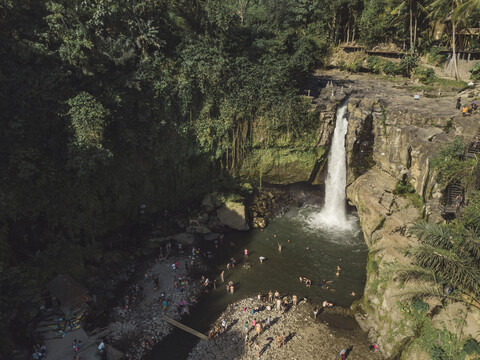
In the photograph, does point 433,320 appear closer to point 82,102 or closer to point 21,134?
point 82,102

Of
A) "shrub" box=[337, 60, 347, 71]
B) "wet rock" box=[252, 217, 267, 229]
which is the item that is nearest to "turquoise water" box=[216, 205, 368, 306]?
"wet rock" box=[252, 217, 267, 229]

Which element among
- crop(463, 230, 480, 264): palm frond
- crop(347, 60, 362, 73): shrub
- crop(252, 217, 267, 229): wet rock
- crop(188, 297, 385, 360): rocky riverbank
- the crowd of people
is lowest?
crop(188, 297, 385, 360): rocky riverbank

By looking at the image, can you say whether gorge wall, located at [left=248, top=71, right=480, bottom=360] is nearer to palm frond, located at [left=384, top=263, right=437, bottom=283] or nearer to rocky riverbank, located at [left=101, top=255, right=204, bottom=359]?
palm frond, located at [left=384, top=263, right=437, bottom=283]

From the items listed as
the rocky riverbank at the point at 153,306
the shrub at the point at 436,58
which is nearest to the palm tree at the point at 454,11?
the shrub at the point at 436,58

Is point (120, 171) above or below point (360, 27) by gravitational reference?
below

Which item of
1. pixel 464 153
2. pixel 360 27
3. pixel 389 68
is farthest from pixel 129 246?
pixel 360 27
